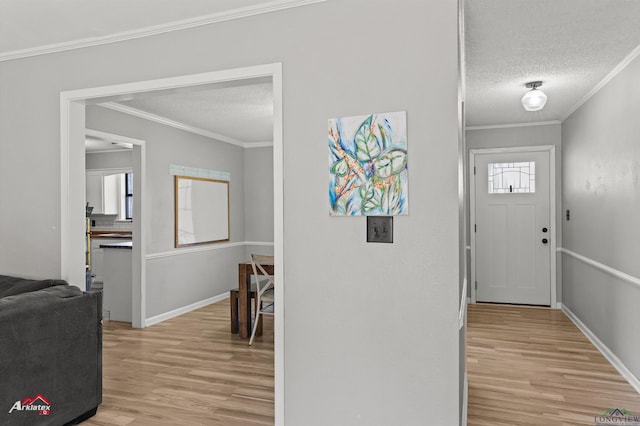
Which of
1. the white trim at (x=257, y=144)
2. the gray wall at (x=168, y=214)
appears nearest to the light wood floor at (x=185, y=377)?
the gray wall at (x=168, y=214)

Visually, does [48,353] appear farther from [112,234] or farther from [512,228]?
[112,234]

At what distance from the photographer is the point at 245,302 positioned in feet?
15.2

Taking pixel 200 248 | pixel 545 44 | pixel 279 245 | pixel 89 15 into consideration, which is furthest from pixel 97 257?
pixel 545 44

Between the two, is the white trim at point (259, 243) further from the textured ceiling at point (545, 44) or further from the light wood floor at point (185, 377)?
the textured ceiling at point (545, 44)

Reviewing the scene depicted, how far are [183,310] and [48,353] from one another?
3228 millimetres

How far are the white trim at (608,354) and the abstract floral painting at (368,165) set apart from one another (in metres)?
2.58

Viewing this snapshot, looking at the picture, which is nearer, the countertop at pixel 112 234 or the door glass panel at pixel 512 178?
the door glass panel at pixel 512 178

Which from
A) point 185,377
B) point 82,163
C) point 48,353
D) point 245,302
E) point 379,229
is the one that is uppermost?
point 82,163

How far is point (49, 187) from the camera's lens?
3.12 m

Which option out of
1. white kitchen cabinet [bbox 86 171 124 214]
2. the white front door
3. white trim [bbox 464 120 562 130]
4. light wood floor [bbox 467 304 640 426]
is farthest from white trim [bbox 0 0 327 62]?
white kitchen cabinet [bbox 86 171 124 214]

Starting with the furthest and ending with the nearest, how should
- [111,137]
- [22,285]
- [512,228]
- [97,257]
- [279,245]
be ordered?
[97,257]
[512,228]
[111,137]
[22,285]
[279,245]

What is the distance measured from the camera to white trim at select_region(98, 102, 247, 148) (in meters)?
4.62

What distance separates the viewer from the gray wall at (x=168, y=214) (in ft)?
16.2

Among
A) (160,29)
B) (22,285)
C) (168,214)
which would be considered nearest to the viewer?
(160,29)
